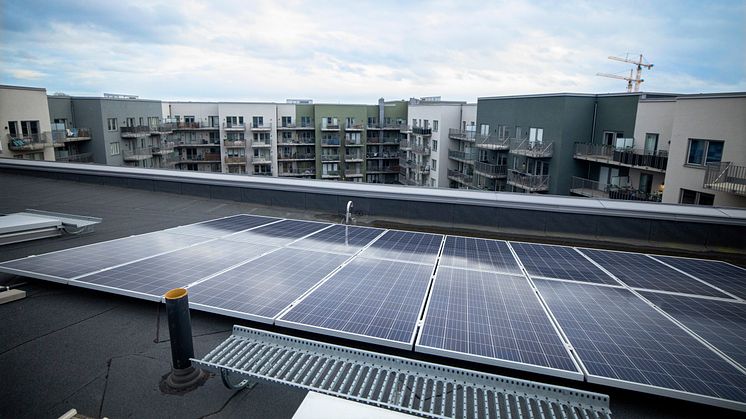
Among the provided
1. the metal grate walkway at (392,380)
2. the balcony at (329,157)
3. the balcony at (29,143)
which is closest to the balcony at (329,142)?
the balcony at (329,157)

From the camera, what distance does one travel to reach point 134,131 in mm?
58656

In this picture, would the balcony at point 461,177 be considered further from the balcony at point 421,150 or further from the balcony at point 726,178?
the balcony at point 726,178

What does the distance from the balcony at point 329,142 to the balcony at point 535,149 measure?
3774 centimetres

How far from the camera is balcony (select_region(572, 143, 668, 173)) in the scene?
31.8 meters

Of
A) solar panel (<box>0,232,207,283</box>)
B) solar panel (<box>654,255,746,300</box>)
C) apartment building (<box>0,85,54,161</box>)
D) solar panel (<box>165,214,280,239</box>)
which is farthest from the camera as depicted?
apartment building (<box>0,85,54,161</box>)

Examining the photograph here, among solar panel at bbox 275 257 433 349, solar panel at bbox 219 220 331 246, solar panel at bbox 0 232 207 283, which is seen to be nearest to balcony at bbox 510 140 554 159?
solar panel at bbox 219 220 331 246

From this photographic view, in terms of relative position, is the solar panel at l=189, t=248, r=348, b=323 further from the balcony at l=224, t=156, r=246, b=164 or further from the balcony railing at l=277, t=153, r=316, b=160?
the balcony railing at l=277, t=153, r=316, b=160

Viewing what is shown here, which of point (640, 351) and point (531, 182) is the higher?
point (640, 351)

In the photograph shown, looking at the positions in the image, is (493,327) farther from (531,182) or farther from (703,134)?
(531,182)

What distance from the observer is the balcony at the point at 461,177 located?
56.4 meters

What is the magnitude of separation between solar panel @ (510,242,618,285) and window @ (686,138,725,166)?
2537 centimetres

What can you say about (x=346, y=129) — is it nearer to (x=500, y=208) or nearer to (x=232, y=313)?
(x=500, y=208)

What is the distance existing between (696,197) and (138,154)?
66272mm

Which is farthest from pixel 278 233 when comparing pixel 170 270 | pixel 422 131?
pixel 422 131
